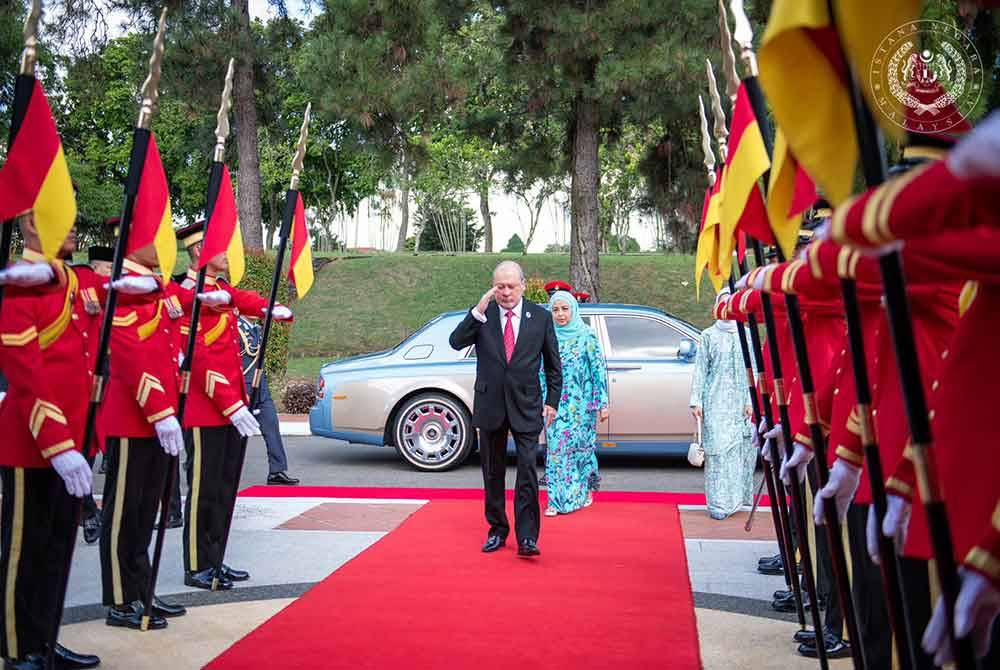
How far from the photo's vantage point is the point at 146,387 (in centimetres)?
498

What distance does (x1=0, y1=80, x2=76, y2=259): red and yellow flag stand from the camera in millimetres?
3748

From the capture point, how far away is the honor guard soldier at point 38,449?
4004 millimetres

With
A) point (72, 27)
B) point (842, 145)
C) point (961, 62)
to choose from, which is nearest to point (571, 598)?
point (842, 145)

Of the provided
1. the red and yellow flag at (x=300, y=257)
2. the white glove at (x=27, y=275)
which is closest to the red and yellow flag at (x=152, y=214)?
the white glove at (x=27, y=275)

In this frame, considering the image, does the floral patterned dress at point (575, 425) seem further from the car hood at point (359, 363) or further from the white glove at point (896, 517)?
the white glove at point (896, 517)

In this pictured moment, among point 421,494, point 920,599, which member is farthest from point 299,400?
point 920,599

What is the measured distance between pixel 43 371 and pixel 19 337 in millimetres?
199

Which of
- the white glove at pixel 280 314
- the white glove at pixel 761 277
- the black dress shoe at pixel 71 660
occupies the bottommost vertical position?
the black dress shoe at pixel 71 660

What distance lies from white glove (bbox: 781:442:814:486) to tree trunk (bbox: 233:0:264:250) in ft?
51.7

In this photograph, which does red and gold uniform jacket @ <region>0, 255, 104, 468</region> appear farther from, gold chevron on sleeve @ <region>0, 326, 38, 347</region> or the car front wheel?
the car front wheel

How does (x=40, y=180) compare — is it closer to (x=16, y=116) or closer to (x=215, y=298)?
(x=16, y=116)

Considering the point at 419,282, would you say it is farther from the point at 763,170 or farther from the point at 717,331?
the point at 763,170

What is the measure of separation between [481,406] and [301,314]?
73.9 feet

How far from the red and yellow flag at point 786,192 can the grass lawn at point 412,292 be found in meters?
21.8
